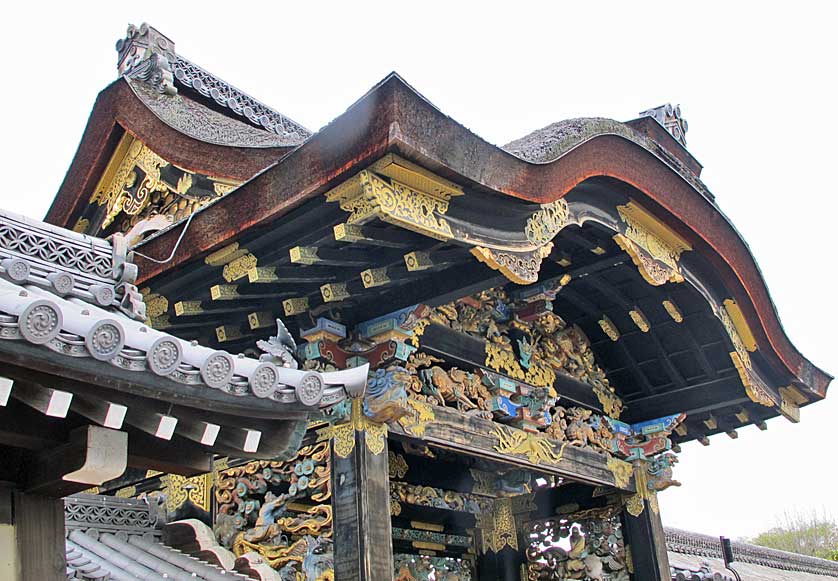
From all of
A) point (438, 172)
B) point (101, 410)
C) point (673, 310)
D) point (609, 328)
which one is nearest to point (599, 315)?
point (609, 328)

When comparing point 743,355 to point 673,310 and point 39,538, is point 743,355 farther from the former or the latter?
point 39,538

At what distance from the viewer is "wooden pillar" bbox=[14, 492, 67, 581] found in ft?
12.2

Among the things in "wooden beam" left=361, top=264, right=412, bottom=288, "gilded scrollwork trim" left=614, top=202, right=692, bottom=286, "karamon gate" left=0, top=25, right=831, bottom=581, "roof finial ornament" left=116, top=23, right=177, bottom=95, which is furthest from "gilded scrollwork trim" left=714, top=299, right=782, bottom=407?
"roof finial ornament" left=116, top=23, right=177, bottom=95

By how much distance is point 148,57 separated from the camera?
26.2 feet

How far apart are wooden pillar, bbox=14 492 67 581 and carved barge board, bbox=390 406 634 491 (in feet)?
9.08

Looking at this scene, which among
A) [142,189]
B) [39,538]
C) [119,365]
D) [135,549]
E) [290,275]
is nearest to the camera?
[119,365]

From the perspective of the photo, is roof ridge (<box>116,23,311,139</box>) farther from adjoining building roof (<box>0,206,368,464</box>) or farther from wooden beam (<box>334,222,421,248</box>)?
adjoining building roof (<box>0,206,368,464</box>)

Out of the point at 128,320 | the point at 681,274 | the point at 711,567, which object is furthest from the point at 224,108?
the point at 711,567

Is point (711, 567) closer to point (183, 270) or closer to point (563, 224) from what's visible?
point (563, 224)

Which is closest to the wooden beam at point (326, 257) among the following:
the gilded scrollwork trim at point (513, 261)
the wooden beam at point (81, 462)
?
the gilded scrollwork trim at point (513, 261)

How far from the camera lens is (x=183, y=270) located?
5.95 metres

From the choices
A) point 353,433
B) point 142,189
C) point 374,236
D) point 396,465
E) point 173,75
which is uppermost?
point 173,75

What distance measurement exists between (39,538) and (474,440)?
148 inches

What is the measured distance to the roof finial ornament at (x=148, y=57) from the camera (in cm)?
785
